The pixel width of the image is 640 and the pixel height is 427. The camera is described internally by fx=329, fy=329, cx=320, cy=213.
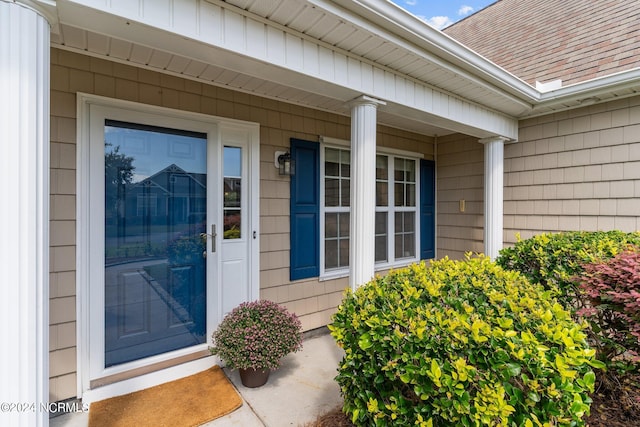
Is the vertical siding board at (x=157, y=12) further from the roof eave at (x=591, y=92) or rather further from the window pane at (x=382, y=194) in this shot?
the roof eave at (x=591, y=92)

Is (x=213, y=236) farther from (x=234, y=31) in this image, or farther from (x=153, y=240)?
(x=234, y=31)

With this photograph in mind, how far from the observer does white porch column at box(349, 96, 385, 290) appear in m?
2.68

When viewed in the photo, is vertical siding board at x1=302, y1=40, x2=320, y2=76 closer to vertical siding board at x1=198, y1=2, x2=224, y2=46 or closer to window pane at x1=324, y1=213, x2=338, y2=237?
vertical siding board at x1=198, y1=2, x2=224, y2=46

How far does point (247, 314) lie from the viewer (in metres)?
2.73

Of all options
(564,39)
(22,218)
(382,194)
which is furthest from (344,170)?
(564,39)

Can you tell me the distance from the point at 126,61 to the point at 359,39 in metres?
1.75

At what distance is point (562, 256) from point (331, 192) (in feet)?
7.52

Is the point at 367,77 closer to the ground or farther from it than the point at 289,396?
farther from it

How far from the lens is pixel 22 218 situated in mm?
1338

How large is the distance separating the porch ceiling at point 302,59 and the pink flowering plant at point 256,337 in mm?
1842

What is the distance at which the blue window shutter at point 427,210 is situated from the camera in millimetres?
4965

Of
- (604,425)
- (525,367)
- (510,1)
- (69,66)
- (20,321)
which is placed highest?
(510,1)

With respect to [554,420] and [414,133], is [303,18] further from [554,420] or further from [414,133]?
[414,133]

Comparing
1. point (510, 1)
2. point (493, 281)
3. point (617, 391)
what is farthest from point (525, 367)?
point (510, 1)
